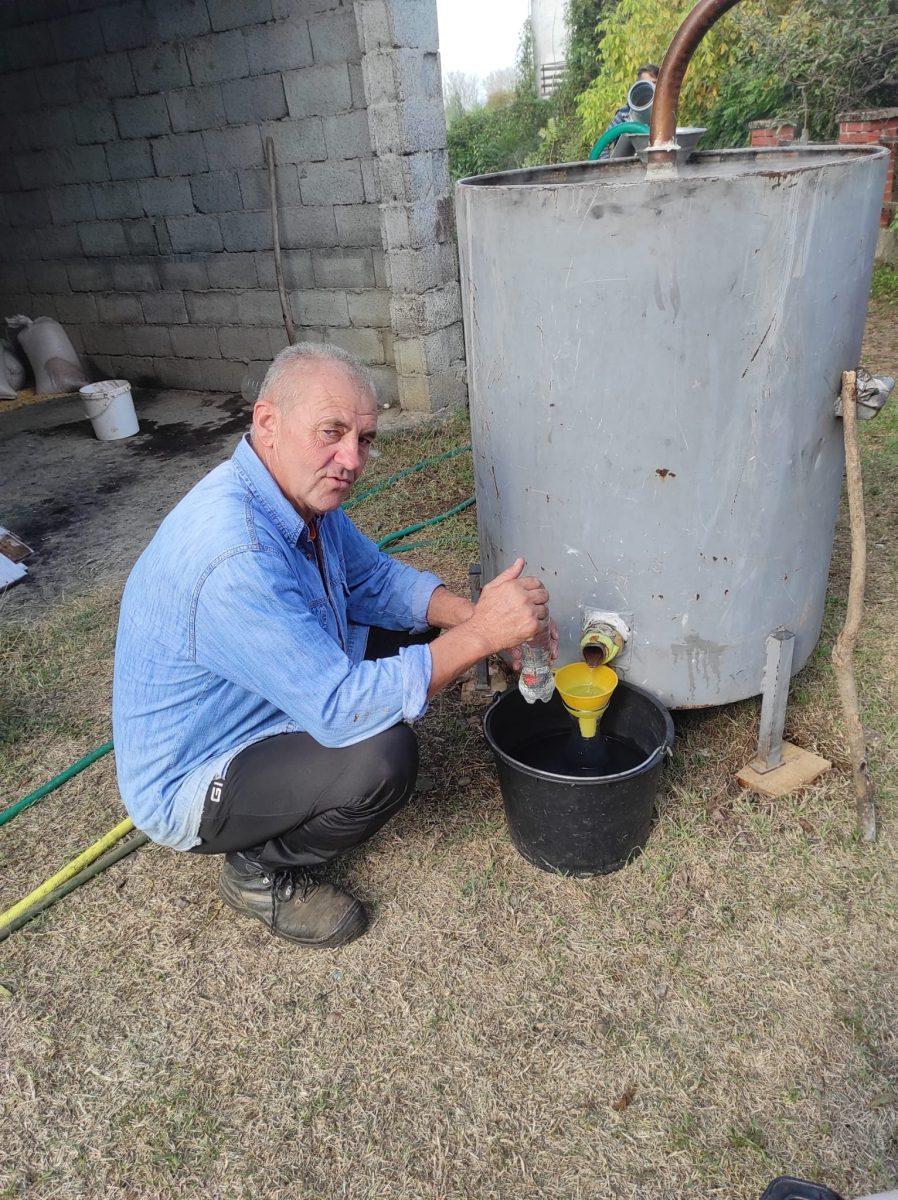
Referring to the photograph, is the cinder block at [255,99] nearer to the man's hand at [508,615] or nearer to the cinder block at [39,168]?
the cinder block at [39,168]

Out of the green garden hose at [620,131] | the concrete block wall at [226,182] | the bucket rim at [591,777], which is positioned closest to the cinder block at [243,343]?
the concrete block wall at [226,182]

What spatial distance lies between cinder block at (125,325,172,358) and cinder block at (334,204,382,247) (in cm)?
199

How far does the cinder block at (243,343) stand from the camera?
243 inches

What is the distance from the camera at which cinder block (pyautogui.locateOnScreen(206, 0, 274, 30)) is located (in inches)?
199

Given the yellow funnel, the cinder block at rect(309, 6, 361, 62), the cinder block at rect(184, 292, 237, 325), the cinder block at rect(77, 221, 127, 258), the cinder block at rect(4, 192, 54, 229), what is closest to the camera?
the yellow funnel

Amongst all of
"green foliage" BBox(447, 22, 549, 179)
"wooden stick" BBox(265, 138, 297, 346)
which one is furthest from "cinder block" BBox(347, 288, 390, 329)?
"green foliage" BBox(447, 22, 549, 179)

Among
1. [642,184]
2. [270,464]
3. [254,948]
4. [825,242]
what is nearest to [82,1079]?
[254,948]

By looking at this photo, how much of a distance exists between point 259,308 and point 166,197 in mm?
1085

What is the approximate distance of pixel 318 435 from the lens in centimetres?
172

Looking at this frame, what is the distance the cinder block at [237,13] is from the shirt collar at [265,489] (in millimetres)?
4585

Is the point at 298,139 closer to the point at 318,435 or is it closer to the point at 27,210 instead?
the point at 27,210

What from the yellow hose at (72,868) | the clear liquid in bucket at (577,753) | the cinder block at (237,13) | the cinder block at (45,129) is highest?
the cinder block at (237,13)

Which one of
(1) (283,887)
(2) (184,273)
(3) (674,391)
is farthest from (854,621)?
(2) (184,273)

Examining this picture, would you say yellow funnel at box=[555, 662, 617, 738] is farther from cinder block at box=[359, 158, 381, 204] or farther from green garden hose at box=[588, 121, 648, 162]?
cinder block at box=[359, 158, 381, 204]
